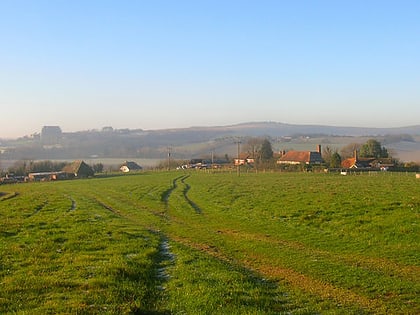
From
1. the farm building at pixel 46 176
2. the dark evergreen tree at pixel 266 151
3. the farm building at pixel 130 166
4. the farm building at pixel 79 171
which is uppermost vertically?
the dark evergreen tree at pixel 266 151

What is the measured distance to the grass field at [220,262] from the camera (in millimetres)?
10531

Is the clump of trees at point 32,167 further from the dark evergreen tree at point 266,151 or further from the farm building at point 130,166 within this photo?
the dark evergreen tree at point 266,151

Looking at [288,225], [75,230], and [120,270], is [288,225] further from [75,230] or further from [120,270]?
[120,270]

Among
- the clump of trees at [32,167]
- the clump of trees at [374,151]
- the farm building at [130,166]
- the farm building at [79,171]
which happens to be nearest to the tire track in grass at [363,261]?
the farm building at [79,171]

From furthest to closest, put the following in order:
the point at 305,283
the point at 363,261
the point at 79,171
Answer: the point at 79,171
the point at 363,261
the point at 305,283

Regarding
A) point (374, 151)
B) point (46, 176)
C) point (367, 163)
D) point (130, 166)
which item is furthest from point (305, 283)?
point (130, 166)

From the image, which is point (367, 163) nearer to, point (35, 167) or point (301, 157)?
point (301, 157)

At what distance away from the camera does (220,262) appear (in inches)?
603

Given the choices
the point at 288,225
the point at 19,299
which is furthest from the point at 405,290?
the point at 288,225

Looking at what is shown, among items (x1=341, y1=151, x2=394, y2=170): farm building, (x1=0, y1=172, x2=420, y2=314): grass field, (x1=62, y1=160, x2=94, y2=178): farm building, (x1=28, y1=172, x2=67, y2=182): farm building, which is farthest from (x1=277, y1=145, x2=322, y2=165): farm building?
(x1=0, y1=172, x2=420, y2=314): grass field

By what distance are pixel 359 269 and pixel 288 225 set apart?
31.7 ft

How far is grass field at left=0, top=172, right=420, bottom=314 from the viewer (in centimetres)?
1053

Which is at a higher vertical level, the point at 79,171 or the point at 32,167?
the point at 32,167

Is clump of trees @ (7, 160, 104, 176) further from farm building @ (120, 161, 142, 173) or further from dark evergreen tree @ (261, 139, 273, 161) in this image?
dark evergreen tree @ (261, 139, 273, 161)
